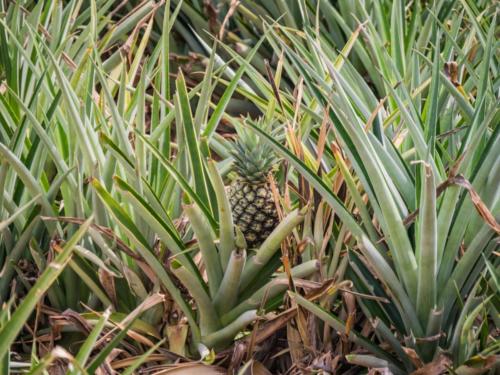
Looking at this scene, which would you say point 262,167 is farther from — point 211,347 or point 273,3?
point 273,3

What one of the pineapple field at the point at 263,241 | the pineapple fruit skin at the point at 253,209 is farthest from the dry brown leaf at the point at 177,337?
the pineapple fruit skin at the point at 253,209

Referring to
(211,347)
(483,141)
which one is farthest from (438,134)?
(211,347)

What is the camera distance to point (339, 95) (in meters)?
1.32

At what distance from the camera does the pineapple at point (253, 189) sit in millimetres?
1387

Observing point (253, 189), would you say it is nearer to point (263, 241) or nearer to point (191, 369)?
point (263, 241)

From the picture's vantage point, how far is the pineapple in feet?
4.55

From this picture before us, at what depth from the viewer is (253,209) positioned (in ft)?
4.60

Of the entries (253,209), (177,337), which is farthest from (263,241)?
(177,337)

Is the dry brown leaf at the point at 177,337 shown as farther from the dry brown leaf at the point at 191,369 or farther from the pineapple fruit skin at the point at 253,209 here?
the pineapple fruit skin at the point at 253,209

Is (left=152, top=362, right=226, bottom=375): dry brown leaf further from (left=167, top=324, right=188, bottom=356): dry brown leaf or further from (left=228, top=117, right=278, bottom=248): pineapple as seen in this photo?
(left=228, top=117, right=278, bottom=248): pineapple

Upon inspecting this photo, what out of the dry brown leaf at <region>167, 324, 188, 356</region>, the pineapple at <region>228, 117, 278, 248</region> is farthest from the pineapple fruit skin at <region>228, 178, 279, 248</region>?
the dry brown leaf at <region>167, 324, 188, 356</region>

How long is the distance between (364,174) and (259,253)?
21cm

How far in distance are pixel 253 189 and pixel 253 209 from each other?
0.11 feet

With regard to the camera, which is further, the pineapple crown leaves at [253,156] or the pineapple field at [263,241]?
the pineapple crown leaves at [253,156]
